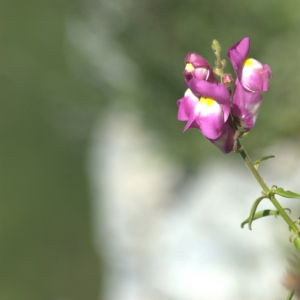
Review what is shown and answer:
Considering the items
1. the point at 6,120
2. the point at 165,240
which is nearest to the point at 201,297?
the point at 165,240

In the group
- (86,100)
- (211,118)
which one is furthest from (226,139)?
(86,100)

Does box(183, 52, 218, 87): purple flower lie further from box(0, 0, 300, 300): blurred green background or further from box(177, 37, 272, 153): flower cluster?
box(0, 0, 300, 300): blurred green background

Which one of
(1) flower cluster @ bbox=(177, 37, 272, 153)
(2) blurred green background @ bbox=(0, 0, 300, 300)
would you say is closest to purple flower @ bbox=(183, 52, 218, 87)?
(1) flower cluster @ bbox=(177, 37, 272, 153)

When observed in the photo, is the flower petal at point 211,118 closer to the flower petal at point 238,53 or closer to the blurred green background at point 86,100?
the flower petal at point 238,53

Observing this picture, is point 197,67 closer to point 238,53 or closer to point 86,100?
point 238,53

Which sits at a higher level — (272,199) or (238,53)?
(238,53)

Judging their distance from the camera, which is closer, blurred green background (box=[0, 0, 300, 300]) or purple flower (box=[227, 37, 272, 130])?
purple flower (box=[227, 37, 272, 130])
